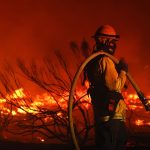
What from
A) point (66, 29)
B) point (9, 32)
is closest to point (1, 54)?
point (9, 32)

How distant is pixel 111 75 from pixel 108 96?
0.31 metres

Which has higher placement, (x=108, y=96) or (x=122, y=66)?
(x=122, y=66)

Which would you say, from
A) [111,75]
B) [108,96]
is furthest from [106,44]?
[108,96]

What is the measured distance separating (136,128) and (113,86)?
11116 mm

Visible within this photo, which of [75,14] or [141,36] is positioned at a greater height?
[75,14]

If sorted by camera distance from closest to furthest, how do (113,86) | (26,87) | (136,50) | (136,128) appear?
1. (113,86)
2. (136,128)
3. (26,87)
4. (136,50)

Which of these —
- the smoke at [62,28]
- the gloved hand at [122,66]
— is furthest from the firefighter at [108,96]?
the smoke at [62,28]

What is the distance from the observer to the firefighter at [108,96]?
676 centimetres

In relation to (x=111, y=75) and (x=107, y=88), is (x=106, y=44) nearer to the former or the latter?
(x=111, y=75)

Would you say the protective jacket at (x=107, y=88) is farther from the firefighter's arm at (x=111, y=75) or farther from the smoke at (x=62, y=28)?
the smoke at (x=62, y=28)

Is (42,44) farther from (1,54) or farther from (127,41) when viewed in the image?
(127,41)

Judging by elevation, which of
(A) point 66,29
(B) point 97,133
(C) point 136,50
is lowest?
(B) point 97,133

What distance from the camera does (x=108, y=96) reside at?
266 inches

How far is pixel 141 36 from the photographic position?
84.6 ft
